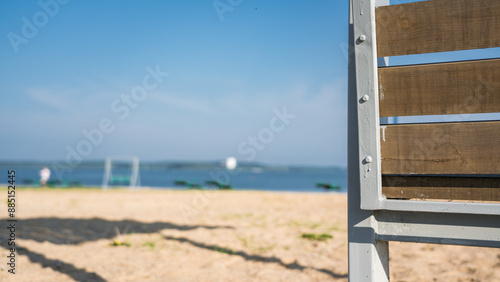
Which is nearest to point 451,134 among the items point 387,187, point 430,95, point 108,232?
point 430,95

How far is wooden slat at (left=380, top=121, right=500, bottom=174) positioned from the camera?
1.57 meters

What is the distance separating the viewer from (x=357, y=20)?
1753 mm

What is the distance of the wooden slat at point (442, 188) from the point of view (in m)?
1.58

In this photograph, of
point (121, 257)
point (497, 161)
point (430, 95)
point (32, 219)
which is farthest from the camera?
point (32, 219)

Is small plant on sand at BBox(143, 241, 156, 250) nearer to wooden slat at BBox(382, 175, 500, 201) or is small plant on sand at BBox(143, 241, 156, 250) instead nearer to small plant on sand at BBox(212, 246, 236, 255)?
small plant on sand at BBox(212, 246, 236, 255)

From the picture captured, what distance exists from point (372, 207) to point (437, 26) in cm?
86

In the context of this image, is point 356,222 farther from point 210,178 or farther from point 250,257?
point 210,178

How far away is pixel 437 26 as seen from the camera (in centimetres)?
167

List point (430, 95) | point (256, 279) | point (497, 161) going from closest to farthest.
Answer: point (497, 161) < point (430, 95) < point (256, 279)

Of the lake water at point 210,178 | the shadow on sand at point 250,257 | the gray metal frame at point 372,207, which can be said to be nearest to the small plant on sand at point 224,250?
the shadow on sand at point 250,257

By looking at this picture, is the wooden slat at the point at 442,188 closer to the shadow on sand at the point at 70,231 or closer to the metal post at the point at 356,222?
the metal post at the point at 356,222

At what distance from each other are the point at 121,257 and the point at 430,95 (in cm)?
430

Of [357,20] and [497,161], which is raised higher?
[357,20]

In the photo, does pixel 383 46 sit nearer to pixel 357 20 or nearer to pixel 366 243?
pixel 357 20
